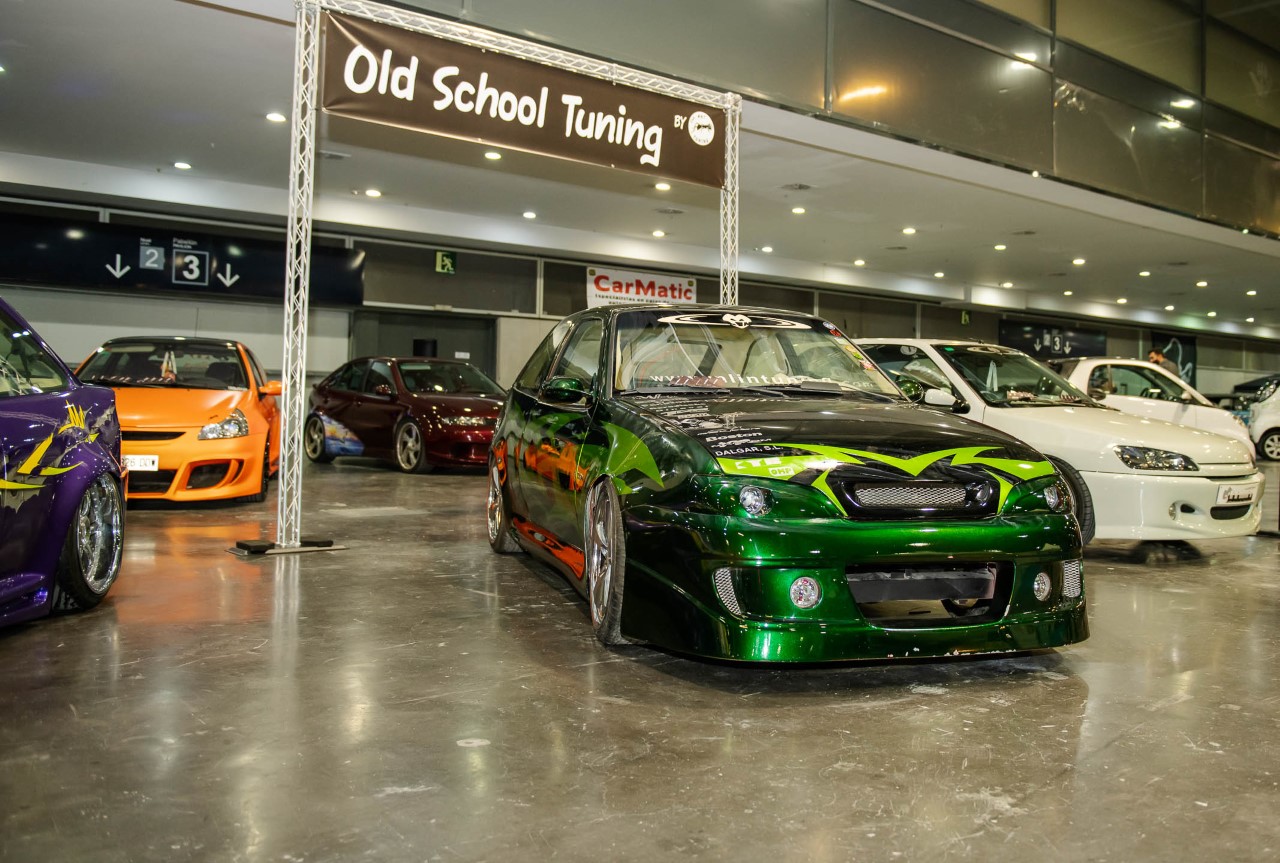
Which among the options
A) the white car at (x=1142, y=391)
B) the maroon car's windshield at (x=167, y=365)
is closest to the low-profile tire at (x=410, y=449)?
the maroon car's windshield at (x=167, y=365)

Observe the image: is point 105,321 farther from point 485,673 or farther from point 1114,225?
point 1114,225

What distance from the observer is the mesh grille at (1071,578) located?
3.42 meters

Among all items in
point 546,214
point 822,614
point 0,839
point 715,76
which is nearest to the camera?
point 0,839

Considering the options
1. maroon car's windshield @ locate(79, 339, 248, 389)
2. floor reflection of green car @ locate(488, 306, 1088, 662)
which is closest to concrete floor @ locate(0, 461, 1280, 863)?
floor reflection of green car @ locate(488, 306, 1088, 662)

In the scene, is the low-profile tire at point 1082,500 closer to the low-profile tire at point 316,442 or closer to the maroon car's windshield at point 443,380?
the maroon car's windshield at point 443,380

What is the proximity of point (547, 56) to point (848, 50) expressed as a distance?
4800 millimetres

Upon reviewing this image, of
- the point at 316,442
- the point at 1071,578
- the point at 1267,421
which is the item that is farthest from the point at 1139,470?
the point at 1267,421

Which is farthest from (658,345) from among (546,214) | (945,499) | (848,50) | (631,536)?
(546,214)

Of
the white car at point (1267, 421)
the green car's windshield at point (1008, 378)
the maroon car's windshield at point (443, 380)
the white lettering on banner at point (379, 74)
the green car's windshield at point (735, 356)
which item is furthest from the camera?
the white car at point (1267, 421)

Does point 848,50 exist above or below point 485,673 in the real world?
above

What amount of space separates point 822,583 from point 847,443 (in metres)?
0.49

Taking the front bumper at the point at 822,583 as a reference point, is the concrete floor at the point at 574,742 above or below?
below

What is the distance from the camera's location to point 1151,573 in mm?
5750

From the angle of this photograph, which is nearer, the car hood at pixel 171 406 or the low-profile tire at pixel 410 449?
the car hood at pixel 171 406
